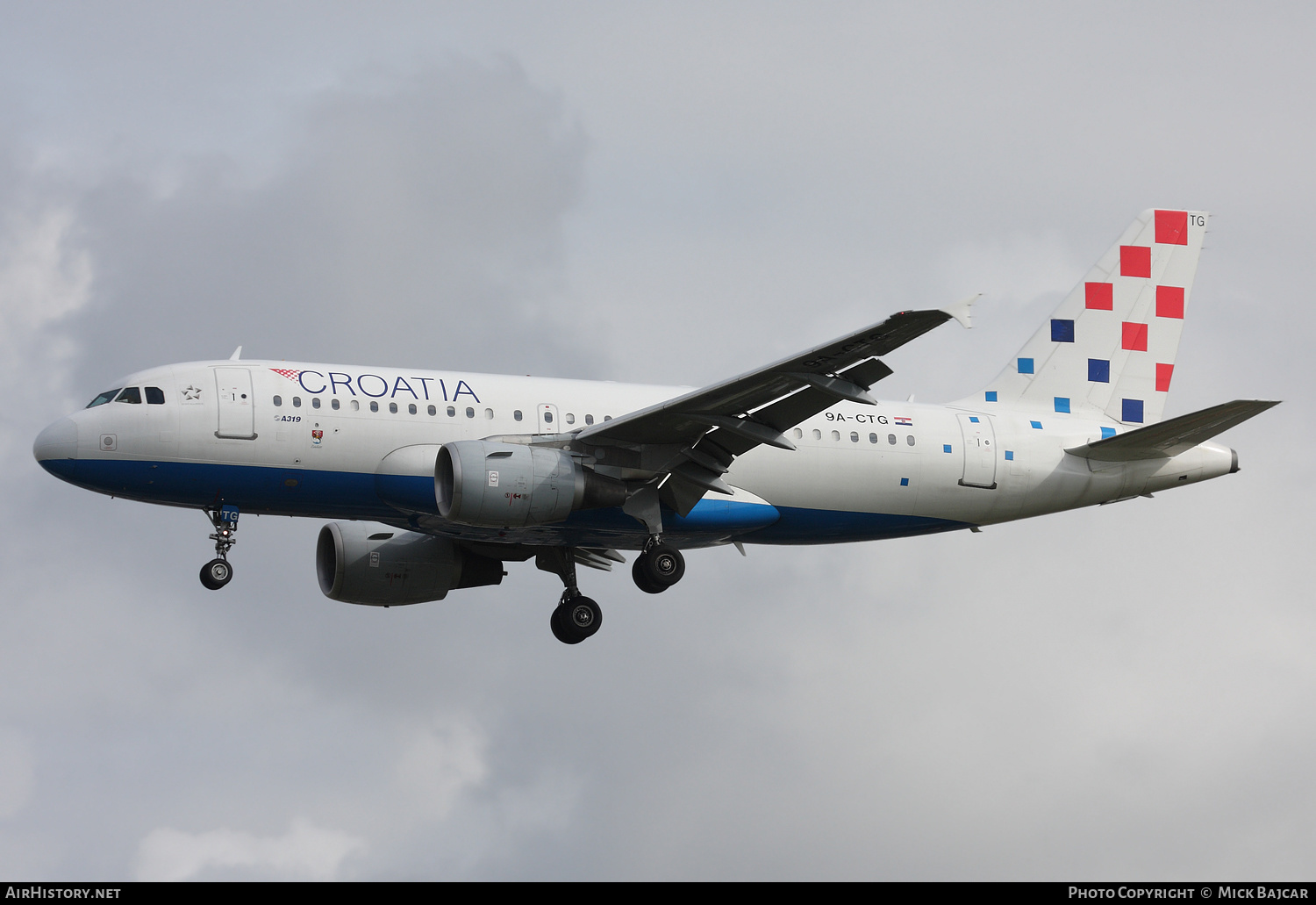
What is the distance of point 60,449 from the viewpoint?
33.4m

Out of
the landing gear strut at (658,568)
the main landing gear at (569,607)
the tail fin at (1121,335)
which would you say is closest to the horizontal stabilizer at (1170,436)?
the tail fin at (1121,335)

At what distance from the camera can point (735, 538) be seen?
122ft

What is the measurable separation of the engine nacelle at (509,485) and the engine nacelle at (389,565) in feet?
20.4

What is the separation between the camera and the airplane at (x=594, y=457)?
109 feet

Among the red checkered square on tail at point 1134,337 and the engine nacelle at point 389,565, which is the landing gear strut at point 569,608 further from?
the red checkered square on tail at point 1134,337

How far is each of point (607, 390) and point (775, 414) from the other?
476 centimetres

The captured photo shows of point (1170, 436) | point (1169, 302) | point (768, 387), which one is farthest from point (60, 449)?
point (1169, 302)

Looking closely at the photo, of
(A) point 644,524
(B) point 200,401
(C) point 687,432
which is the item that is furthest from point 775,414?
(B) point 200,401

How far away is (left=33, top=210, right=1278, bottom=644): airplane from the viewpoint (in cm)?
3316

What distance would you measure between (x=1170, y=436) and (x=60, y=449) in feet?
79.2

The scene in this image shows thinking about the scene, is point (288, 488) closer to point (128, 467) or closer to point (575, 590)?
point (128, 467)

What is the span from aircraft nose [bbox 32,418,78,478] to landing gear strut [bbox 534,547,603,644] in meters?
11.2

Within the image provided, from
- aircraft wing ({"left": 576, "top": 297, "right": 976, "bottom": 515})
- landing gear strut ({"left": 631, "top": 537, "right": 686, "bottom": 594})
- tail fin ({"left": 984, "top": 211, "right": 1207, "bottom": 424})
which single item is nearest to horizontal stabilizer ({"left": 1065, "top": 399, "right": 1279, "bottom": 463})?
tail fin ({"left": 984, "top": 211, "right": 1207, "bottom": 424})

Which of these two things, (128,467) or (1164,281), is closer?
(128,467)
